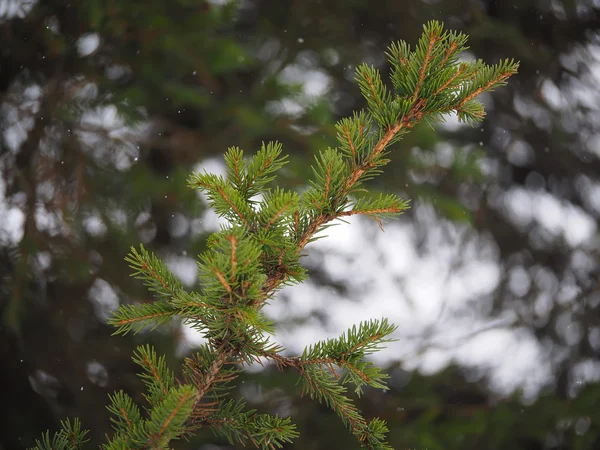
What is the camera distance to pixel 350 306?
116 centimetres

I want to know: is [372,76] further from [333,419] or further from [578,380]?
[578,380]

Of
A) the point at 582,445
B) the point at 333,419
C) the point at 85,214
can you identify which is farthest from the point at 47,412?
the point at 582,445

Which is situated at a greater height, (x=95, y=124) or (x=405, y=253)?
(x=405, y=253)

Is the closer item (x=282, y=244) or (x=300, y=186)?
(x=282, y=244)

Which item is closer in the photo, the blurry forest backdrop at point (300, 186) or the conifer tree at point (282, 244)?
the conifer tree at point (282, 244)

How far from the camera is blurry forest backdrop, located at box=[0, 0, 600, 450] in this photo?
1085mm

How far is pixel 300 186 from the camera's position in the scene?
1.11m

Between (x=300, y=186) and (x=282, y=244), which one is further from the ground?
(x=300, y=186)

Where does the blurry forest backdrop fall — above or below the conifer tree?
above

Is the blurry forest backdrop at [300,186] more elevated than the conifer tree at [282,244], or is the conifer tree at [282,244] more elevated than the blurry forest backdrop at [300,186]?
the blurry forest backdrop at [300,186]

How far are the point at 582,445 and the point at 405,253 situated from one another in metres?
0.56

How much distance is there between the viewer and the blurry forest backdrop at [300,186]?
108 cm

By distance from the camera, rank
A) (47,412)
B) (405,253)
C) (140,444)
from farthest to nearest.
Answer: (405,253) < (47,412) < (140,444)

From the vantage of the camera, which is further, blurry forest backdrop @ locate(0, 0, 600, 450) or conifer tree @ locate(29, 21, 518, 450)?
blurry forest backdrop @ locate(0, 0, 600, 450)
